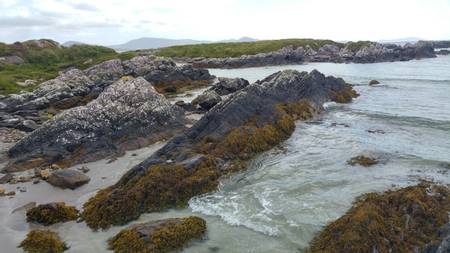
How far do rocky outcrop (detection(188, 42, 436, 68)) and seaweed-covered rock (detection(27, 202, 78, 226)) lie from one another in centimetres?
7988

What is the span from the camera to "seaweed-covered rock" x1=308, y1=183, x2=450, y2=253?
12359mm

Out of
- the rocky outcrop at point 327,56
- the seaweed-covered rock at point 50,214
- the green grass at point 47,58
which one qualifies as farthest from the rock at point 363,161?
the rocky outcrop at point 327,56

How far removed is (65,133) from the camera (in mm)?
24172

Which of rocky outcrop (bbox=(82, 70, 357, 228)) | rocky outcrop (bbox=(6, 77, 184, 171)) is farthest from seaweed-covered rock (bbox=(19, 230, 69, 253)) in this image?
rocky outcrop (bbox=(6, 77, 184, 171))

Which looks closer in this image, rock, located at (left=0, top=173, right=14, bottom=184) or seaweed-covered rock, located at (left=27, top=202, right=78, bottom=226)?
seaweed-covered rock, located at (left=27, top=202, right=78, bottom=226)

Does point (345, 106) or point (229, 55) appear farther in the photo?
point (229, 55)

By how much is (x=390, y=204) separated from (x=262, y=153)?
9122mm

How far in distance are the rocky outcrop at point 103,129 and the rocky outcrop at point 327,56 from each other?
66.8m

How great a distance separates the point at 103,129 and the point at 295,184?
12628 millimetres

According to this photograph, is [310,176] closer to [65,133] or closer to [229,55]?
[65,133]

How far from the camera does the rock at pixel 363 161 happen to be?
67.8ft

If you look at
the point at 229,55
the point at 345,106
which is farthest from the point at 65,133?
the point at 229,55

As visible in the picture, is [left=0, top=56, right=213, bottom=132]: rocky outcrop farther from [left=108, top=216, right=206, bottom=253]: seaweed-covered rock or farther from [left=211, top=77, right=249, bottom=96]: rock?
[left=108, top=216, right=206, bottom=253]: seaweed-covered rock

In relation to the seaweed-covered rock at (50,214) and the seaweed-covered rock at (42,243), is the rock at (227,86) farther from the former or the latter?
the seaweed-covered rock at (42,243)
